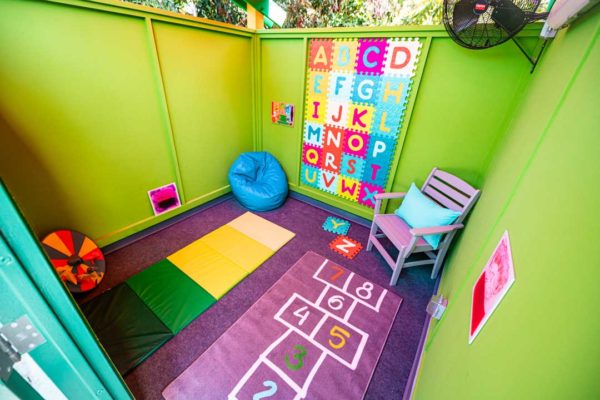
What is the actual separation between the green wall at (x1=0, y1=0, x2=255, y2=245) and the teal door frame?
5.23 ft

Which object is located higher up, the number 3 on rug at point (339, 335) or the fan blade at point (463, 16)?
the fan blade at point (463, 16)

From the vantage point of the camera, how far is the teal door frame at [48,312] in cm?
62

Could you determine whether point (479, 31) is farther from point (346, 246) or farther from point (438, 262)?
point (346, 246)

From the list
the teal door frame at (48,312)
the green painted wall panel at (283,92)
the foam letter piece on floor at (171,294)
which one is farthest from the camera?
the green painted wall panel at (283,92)

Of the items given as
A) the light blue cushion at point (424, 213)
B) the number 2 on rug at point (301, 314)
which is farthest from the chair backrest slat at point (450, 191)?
the number 2 on rug at point (301, 314)

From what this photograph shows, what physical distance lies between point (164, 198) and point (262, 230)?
1.09 metres

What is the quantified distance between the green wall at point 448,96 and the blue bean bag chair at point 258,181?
3.07 feet

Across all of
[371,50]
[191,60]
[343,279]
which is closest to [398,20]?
[371,50]

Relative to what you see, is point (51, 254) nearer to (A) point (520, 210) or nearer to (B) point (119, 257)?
(B) point (119, 257)

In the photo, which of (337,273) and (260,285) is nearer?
(260,285)

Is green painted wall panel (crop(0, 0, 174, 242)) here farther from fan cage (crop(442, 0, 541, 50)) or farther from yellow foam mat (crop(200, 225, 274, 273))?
fan cage (crop(442, 0, 541, 50))

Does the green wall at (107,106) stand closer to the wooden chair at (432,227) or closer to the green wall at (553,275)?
the wooden chair at (432,227)

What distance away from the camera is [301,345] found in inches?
65.8

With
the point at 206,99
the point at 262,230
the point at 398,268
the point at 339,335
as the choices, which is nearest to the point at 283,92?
the point at 206,99
